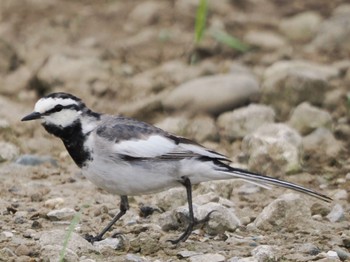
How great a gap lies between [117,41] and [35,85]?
140 centimetres

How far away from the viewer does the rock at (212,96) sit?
9914 mm

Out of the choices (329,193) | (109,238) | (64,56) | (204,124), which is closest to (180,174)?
(109,238)

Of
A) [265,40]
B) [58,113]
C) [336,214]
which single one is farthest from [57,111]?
[265,40]

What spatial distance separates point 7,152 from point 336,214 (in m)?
3.26

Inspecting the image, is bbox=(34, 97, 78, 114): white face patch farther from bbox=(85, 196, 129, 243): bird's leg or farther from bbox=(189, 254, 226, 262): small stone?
bbox=(189, 254, 226, 262): small stone

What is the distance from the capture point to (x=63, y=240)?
6484 millimetres

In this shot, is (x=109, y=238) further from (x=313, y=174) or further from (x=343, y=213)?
(x=313, y=174)

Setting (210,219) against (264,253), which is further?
(210,219)

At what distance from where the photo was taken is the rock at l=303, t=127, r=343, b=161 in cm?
904

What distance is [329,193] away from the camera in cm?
822

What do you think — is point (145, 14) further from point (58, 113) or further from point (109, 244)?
point (109, 244)

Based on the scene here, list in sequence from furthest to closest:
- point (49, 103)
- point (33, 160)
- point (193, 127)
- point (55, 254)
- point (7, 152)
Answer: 1. point (193, 127)
2. point (7, 152)
3. point (33, 160)
4. point (49, 103)
5. point (55, 254)

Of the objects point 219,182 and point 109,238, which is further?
point 219,182

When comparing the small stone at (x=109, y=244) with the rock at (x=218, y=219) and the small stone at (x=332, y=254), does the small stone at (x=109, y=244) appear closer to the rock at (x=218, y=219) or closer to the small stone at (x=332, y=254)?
the rock at (x=218, y=219)
